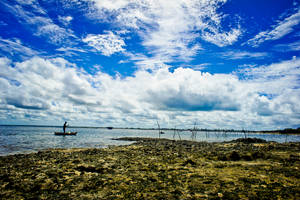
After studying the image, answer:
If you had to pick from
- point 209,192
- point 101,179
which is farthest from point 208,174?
point 101,179

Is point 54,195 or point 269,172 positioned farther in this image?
point 269,172

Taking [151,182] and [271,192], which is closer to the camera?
[271,192]

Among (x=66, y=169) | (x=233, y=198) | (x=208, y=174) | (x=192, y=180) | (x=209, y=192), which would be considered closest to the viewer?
(x=233, y=198)

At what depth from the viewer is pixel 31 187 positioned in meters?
8.48

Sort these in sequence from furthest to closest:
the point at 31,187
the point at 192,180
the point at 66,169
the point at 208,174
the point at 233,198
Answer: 1. the point at 66,169
2. the point at 208,174
3. the point at 192,180
4. the point at 31,187
5. the point at 233,198

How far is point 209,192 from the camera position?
7551mm

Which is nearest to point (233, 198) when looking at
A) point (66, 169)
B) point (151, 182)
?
point (151, 182)

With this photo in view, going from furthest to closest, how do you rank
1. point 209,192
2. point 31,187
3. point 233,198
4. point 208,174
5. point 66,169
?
point 66,169
point 208,174
point 31,187
point 209,192
point 233,198

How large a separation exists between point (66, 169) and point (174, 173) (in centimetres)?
704

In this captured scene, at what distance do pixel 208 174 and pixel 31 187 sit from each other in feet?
29.9

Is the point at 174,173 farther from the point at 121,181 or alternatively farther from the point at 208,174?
the point at 121,181

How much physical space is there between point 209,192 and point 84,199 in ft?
17.2

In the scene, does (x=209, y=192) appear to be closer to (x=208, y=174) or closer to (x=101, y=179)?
(x=208, y=174)

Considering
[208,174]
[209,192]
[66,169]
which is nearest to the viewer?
[209,192]
